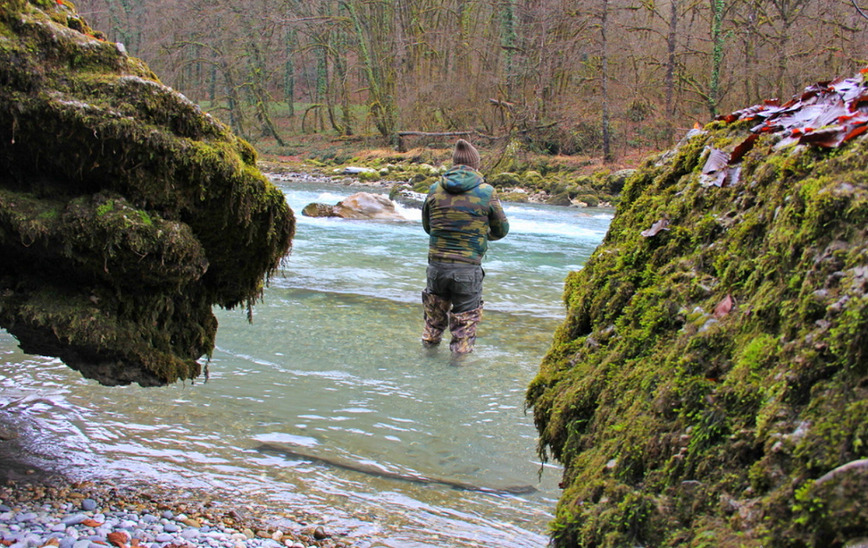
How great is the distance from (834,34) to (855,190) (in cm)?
2724

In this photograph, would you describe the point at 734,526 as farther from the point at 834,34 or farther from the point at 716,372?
the point at 834,34

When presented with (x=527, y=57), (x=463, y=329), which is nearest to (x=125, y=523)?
(x=463, y=329)

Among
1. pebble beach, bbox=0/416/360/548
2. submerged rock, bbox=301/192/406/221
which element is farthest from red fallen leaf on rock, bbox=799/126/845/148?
submerged rock, bbox=301/192/406/221

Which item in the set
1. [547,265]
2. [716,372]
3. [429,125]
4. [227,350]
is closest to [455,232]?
[227,350]

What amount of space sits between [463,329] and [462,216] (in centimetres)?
117

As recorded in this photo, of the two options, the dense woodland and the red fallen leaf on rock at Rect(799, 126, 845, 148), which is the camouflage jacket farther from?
the dense woodland

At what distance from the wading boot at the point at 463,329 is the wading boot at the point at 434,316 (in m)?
0.15

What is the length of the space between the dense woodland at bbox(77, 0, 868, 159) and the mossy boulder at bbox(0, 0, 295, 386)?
24.1 meters

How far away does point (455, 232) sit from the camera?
23.5 ft

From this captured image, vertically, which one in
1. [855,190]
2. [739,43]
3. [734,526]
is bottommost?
[734,526]

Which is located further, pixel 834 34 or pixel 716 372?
pixel 834 34

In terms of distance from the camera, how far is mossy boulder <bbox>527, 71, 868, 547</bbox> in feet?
5.16

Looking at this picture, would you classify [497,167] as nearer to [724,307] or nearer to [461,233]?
[461,233]

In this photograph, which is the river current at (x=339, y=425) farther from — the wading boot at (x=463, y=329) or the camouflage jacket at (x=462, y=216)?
the camouflage jacket at (x=462, y=216)
